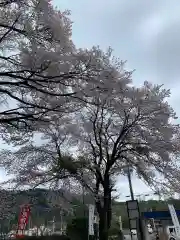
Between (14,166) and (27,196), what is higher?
(14,166)

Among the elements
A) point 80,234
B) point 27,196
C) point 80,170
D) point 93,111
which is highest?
point 93,111

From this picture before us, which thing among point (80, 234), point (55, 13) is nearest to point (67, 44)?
point (55, 13)

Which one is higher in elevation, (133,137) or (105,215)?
(133,137)

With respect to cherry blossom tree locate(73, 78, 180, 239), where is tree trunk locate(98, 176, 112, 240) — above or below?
below

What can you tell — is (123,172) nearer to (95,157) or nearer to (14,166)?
(95,157)

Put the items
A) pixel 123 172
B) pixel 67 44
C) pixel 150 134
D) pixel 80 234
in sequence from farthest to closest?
1. pixel 80 234
2. pixel 123 172
3. pixel 150 134
4. pixel 67 44

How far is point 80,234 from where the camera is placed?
54.5 feet

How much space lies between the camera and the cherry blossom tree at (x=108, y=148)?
12086mm

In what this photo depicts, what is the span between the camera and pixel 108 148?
44.2 ft

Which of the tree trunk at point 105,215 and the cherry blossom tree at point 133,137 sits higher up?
the cherry blossom tree at point 133,137

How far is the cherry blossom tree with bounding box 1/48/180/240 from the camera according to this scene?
12086mm

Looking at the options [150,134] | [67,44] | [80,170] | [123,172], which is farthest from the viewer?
[123,172]

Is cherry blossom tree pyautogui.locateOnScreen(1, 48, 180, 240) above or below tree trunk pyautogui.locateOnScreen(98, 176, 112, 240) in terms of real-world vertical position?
above

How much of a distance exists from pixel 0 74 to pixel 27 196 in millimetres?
7883
